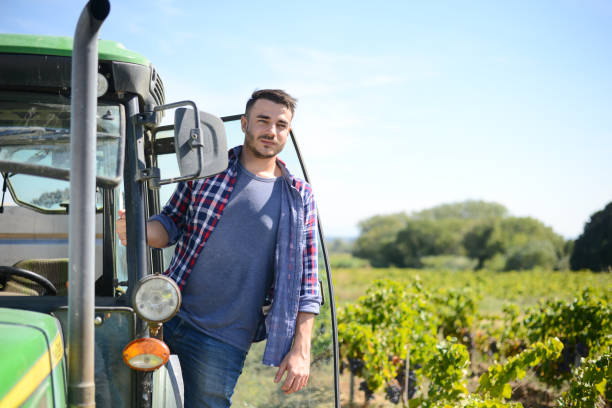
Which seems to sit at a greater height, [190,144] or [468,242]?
[468,242]

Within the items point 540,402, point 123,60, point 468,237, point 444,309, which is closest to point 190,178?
point 123,60

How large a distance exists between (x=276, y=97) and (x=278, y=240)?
0.60 meters

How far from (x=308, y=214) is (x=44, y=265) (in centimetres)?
131

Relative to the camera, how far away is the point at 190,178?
5.38 feet

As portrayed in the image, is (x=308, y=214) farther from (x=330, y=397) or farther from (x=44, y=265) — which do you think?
(x=44, y=265)

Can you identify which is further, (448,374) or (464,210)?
(464,210)

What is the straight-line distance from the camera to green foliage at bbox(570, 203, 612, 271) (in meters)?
36.2

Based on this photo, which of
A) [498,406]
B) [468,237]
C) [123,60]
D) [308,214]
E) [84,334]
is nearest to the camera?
[84,334]

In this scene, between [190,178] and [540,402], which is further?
[540,402]

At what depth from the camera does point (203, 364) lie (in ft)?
6.82

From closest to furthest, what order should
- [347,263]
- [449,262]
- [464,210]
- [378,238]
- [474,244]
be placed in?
1. [347,263]
2. [449,262]
3. [474,244]
4. [378,238]
5. [464,210]

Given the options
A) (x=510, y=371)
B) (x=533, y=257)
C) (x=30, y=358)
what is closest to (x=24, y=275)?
(x=30, y=358)

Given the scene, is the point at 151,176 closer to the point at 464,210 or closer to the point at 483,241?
the point at 483,241

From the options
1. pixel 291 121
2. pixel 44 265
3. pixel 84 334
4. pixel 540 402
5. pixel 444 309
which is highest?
pixel 291 121
